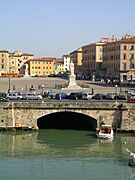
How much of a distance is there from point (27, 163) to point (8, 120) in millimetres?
13108

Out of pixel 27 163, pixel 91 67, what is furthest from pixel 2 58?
pixel 27 163

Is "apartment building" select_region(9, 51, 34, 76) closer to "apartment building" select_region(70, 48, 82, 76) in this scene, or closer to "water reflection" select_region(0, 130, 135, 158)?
"apartment building" select_region(70, 48, 82, 76)

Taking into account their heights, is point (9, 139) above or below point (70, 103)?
below

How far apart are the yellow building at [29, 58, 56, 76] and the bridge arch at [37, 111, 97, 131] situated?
415ft

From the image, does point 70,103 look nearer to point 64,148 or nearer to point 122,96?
point 64,148

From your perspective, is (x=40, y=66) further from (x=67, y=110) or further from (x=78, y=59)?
(x=67, y=110)

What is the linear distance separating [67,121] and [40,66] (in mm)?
128245

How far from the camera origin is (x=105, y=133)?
44.8 m

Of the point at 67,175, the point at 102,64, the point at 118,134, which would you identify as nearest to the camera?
the point at 67,175

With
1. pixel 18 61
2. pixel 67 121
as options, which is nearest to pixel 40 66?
pixel 18 61

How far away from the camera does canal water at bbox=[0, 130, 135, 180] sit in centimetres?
3216

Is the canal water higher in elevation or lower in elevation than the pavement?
lower

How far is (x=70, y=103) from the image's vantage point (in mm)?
48031

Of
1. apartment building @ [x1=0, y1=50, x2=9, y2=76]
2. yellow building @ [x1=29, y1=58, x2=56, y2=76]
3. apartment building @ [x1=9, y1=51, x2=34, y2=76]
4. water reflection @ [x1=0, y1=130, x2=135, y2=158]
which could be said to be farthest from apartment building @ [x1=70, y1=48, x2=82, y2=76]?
water reflection @ [x1=0, y1=130, x2=135, y2=158]
